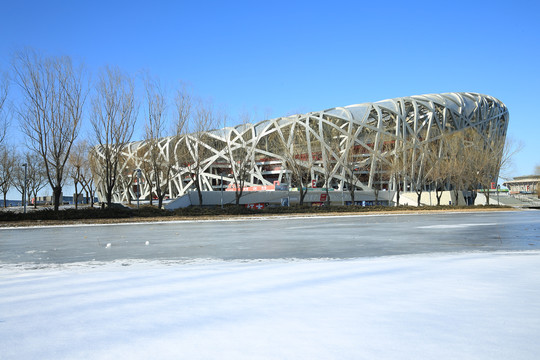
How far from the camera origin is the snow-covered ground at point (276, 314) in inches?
96.8

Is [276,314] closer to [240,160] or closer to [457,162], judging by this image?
[240,160]

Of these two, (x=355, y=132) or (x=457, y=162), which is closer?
(x=457, y=162)

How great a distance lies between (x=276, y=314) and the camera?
3217 millimetres

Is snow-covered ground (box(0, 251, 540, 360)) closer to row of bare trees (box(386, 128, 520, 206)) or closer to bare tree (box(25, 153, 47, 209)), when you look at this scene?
row of bare trees (box(386, 128, 520, 206))

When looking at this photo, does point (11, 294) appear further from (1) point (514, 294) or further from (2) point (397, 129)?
(2) point (397, 129)

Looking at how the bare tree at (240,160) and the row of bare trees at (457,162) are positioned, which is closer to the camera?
the bare tree at (240,160)

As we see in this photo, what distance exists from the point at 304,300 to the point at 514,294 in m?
1.88

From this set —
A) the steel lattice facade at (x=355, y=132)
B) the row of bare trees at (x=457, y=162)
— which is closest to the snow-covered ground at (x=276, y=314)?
the row of bare trees at (x=457, y=162)

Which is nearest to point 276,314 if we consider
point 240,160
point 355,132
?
point 240,160

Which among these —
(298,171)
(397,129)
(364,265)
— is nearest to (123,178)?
(298,171)

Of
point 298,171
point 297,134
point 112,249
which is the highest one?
point 297,134

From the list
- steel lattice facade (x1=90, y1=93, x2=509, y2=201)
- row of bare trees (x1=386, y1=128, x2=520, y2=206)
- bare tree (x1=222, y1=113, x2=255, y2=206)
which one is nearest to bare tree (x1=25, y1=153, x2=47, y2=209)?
steel lattice facade (x1=90, y1=93, x2=509, y2=201)

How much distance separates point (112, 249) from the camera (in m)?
9.25

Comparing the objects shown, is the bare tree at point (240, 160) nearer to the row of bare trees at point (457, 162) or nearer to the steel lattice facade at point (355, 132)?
the steel lattice facade at point (355, 132)
